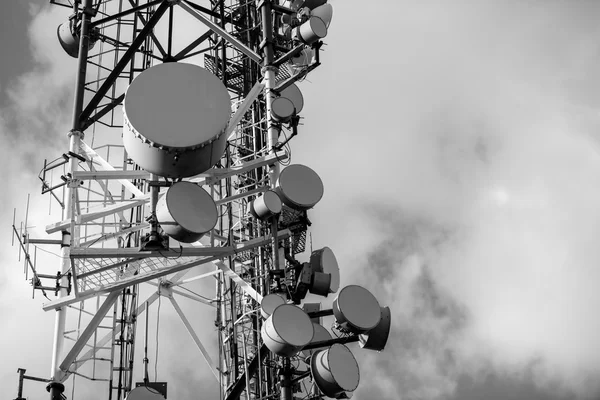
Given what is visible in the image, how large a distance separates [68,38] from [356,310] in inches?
458

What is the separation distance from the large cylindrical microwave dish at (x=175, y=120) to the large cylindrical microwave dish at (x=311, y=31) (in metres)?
3.62

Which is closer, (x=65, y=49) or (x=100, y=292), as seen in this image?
(x=100, y=292)

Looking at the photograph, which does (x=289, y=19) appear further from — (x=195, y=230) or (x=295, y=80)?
(x=195, y=230)

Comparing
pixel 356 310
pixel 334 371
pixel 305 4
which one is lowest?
pixel 334 371

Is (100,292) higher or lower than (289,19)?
lower

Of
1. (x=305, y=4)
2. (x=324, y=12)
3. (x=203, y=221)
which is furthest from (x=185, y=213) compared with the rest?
(x=305, y=4)

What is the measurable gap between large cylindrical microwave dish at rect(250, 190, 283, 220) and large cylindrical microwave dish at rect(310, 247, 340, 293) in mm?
1599

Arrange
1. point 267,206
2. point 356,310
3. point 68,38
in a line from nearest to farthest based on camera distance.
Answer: point 356,310, point 267,206, point 68,38

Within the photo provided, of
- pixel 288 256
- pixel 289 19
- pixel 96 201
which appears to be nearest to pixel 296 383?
pixel 288 256

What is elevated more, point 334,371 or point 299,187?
point 299,187

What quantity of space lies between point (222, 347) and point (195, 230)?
28.5ft

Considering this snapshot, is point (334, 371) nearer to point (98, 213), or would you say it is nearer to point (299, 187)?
point (299, 187)

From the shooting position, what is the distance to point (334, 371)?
16.6 meters

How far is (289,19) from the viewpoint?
24859 millimetres
